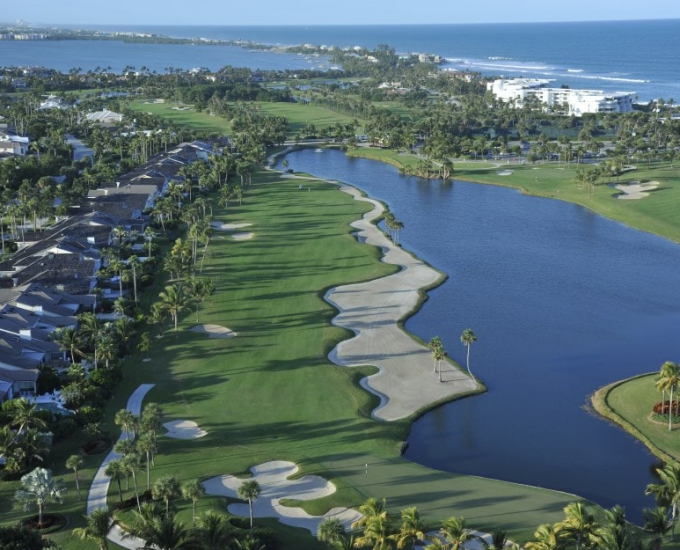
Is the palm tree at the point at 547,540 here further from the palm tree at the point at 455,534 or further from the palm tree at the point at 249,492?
the palm tree at the point at 249,492

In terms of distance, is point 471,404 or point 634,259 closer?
point 471,404

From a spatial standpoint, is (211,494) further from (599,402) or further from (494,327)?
(494,327)

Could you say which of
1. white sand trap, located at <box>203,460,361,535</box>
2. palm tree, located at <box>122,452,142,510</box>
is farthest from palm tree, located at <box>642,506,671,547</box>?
palm tree, located at <box>122,452,142,510</box>

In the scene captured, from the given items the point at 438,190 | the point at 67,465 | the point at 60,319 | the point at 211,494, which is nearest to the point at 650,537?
the point at 211,494

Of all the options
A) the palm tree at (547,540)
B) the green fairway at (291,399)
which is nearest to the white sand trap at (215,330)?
the green fairway at (291,399)

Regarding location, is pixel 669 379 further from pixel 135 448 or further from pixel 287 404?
pixel 135 448

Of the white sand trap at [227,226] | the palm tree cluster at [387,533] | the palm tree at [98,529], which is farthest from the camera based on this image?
the white sand trap at [227,226]
